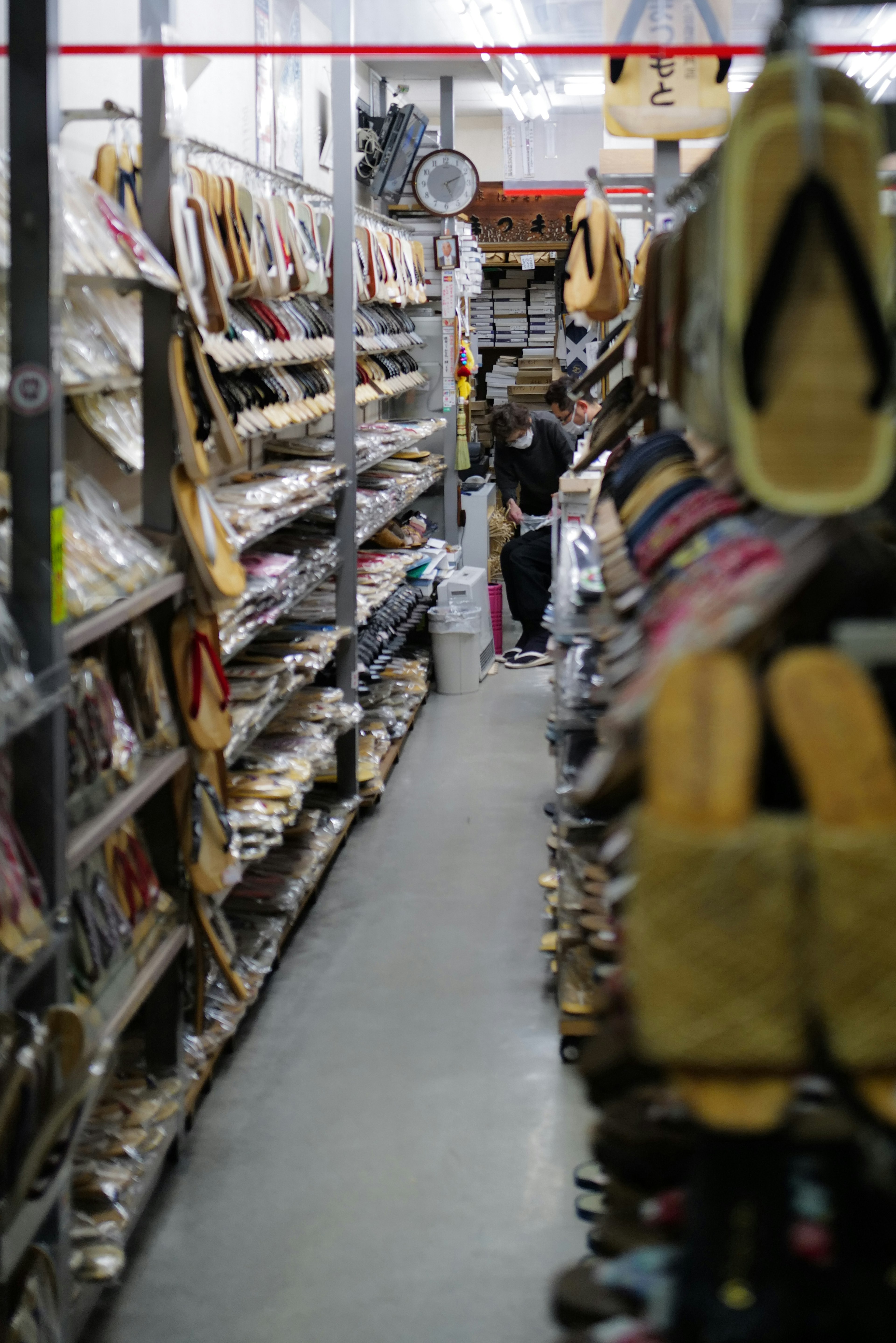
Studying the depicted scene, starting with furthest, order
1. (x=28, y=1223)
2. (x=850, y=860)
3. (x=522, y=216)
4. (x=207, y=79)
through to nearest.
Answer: (x=522, y=216), (x=207, y=79), (x=28, y=1223), (x=850, y=860)

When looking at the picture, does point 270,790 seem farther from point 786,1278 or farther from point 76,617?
point 786,1278

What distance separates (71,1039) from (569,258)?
8.72 ft

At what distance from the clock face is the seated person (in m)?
1.36

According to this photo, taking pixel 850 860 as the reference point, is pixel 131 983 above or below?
below

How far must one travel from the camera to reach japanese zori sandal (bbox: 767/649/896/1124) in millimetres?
1021

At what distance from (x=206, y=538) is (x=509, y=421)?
6601mm

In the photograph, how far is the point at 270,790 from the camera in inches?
168

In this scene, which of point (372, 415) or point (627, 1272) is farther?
point (372, 415)

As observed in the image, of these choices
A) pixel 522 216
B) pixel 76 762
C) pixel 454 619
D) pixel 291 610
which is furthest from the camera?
pixel 522 216

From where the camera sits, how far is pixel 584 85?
7.10 meters

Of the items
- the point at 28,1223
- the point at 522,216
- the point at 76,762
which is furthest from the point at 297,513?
the point at 522,216

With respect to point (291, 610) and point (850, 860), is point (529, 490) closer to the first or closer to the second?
point (291, 610)

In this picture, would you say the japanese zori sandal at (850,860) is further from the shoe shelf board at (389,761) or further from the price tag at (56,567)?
the shoe shelf board at (389,761)

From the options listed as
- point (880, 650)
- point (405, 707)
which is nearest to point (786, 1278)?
point (880, 650)
